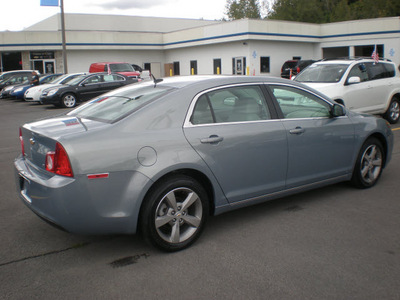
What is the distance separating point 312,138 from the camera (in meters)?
4.74

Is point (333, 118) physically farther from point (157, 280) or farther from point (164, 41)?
point (164, 41)

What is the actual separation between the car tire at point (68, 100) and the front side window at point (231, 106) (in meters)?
15.5

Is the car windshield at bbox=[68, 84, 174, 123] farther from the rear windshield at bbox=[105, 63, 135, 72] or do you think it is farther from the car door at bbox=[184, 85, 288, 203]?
the rear windshield at bbox=[105, 63, 135, 72]

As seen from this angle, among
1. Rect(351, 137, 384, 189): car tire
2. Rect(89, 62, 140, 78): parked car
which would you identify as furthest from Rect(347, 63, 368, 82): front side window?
Rect(89, 62, 140, 78): parked car

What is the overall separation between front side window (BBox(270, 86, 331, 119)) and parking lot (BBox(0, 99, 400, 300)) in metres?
1.09

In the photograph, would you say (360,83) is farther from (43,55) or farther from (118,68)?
(43,55)

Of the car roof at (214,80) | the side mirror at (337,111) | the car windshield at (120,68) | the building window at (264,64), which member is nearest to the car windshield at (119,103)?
the car roof at (214,80)

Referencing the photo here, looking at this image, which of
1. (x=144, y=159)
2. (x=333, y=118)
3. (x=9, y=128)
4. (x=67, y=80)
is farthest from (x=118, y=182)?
(x=67, y=80)

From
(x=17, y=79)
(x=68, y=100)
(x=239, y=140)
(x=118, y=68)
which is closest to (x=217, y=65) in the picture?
(x=118, y=68)

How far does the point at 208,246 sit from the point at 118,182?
1094 millimetres

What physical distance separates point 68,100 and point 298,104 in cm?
1560

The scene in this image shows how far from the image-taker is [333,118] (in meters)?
5.05

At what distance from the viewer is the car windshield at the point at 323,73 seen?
34.4ft

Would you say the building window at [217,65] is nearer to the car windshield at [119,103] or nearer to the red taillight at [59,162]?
the car windshield at [119,103]
